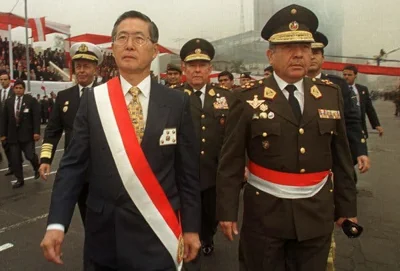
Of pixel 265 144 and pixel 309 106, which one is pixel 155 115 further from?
pixel 309 106

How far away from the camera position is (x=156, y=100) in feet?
6.28

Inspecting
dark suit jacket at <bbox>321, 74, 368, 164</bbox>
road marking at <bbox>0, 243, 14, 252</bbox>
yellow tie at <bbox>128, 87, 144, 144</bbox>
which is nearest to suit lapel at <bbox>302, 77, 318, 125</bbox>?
yellow tie at <bbox>128, 87, 144, 144</bbox>

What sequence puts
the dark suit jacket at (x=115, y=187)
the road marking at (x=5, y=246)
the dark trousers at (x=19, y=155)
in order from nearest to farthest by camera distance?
the dark suit jacket at (x=115, y=187) → the road marking at (x=5, y=246) → the dark trousers at (x=19, y=155)

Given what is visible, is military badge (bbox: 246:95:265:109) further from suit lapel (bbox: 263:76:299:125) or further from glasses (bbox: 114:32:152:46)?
glasses (bbox: 114:32:152:46)

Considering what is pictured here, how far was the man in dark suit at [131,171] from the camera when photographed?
5.98ft

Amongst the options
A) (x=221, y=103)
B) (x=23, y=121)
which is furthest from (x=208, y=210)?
(x=23, y=121)

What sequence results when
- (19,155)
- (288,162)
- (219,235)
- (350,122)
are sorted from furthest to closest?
(19,155) → (219,235) → (350,122) → (288,162)

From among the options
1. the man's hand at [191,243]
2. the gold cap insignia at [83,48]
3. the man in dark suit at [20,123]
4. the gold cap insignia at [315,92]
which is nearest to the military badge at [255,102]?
the gold cap insignia at [315,92]

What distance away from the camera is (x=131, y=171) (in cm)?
181

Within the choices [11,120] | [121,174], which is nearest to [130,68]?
[121,174]

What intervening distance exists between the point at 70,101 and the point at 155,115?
198 centimetres

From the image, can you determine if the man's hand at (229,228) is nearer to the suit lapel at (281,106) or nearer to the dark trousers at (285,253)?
the dark trousers at (285,253)

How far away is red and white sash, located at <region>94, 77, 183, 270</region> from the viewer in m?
1.81

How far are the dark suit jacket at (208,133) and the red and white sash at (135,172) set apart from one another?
1634mm
